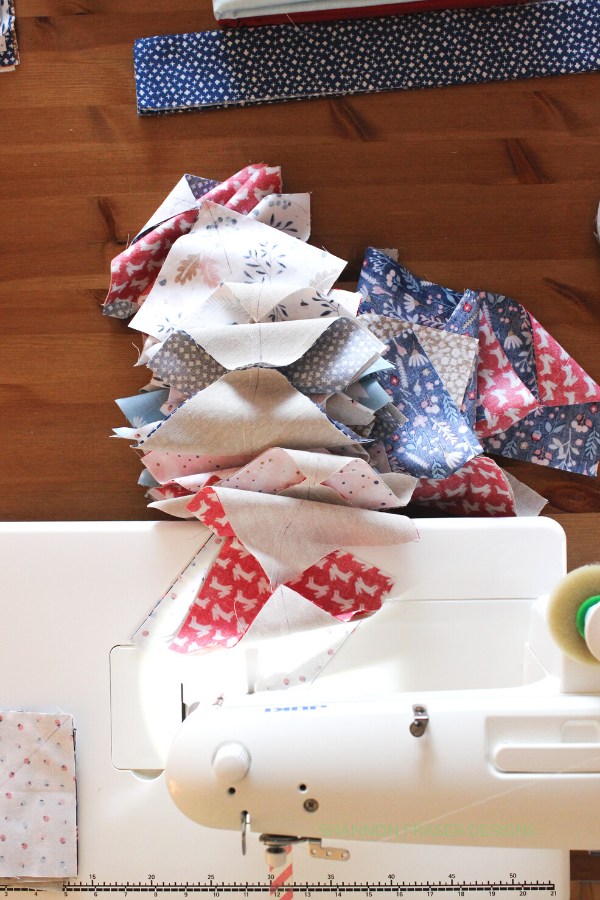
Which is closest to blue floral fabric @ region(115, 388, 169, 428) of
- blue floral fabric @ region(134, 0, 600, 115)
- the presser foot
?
blue floral fabric @ region(134, 0, 600, 115)

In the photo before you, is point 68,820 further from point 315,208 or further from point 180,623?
point 315,208

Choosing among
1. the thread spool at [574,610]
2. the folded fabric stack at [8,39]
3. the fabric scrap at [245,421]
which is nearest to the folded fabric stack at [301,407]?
the fabric scrap at [245,421]

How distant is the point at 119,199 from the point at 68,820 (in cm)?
103

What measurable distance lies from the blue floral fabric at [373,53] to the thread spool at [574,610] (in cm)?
94

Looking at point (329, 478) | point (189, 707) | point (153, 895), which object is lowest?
point (153, 895)

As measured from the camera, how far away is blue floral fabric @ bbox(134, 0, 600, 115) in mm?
1186

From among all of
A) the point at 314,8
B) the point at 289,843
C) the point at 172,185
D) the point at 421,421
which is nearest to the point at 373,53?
the point at 314,8

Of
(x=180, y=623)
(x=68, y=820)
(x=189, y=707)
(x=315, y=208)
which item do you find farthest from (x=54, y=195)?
(x=68, y=820)

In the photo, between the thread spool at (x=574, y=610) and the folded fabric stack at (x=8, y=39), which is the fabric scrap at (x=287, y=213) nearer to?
the folded fabric stack at (x=8, y=39)

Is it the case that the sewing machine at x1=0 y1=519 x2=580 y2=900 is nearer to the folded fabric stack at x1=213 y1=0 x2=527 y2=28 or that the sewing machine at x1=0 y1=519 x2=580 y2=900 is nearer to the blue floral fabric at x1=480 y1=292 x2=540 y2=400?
the blue floral fabric at x1=480 y1=292 x2=540 y2=400

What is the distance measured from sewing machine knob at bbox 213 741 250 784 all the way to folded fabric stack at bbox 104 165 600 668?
212mm

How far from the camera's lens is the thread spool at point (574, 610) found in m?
0.69

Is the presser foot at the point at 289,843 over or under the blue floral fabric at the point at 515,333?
under

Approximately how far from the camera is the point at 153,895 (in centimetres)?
96
